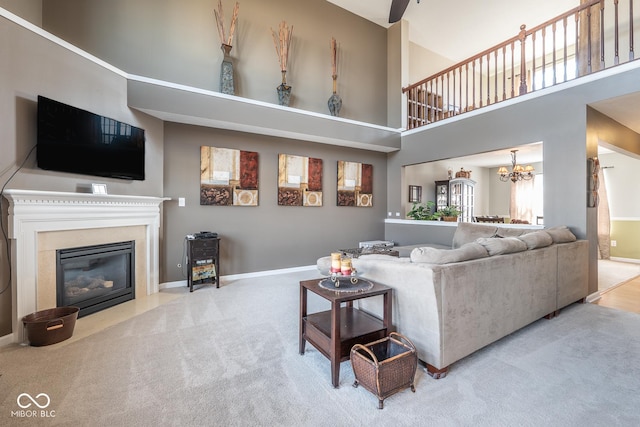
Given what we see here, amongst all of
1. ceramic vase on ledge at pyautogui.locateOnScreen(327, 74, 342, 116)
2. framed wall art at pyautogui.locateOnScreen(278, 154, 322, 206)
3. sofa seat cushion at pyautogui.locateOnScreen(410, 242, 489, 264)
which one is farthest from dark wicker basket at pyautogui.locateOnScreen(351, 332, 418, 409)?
ceramic vase on ledge at pyautogui.locateOnScreen(327, 74, 342, 116)

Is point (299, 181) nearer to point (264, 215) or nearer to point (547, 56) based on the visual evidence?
Answer: point (264, 215)

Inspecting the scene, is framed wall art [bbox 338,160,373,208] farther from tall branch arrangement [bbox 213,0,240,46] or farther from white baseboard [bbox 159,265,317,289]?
tall branch arrangement [bbox 213,0,240,46]

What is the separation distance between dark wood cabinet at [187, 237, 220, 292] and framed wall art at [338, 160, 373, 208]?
2.58 m

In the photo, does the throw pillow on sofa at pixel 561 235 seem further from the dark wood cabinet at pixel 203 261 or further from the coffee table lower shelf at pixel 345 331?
the dark wood cabinet at pixel 203 261

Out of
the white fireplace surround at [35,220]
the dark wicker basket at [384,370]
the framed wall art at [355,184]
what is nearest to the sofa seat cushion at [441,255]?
the dark wicker basket at [384,370]

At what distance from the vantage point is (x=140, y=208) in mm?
3559

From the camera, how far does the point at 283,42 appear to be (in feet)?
15.2

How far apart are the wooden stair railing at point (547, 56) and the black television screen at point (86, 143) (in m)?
4.69

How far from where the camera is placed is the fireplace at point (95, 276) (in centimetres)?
285

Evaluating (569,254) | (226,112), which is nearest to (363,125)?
(226,112)

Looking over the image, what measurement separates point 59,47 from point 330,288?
346 centimetres

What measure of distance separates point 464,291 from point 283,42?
4.58m

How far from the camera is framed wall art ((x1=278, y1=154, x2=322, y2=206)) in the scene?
493 cm

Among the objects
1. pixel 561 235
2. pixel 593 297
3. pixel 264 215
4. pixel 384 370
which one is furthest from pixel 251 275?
pixel 593 297
